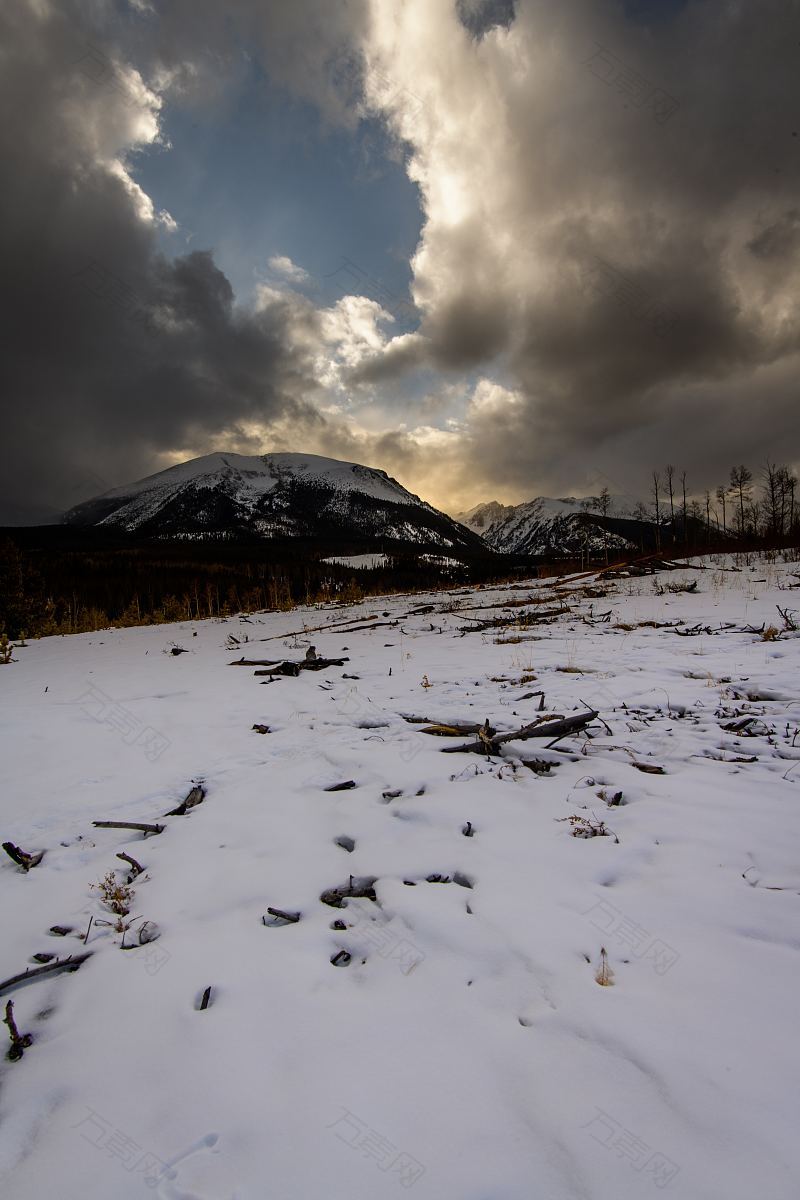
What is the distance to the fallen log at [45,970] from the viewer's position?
217cm

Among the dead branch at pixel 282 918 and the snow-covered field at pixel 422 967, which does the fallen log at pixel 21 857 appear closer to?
the snow-covered field at pixel 422 967

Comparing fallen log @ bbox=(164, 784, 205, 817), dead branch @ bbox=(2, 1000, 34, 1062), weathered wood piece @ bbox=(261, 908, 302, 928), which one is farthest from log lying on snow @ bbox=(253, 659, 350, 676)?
dead branch @ bbox=(2, 1000, 34, 1062)

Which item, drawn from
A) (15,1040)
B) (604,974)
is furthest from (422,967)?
(15,1040)

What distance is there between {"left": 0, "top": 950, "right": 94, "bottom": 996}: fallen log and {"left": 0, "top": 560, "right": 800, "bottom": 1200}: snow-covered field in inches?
2.5

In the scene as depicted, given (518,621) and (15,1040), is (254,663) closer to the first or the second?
(518,621)

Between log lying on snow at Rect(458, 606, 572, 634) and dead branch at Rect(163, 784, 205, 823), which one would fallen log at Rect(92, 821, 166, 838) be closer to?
dead branch at Rect(163, 784, 205, 823)

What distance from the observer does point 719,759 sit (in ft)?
12.7

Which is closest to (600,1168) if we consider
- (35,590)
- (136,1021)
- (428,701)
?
(136,1021)

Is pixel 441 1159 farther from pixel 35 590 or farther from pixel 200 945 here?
pixel 35 590

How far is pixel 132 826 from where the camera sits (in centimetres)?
357

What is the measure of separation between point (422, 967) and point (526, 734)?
2614 millimetres

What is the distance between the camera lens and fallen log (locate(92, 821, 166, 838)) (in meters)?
3.54

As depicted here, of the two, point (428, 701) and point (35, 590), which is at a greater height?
point (35, 590)

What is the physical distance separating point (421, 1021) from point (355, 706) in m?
4.50
